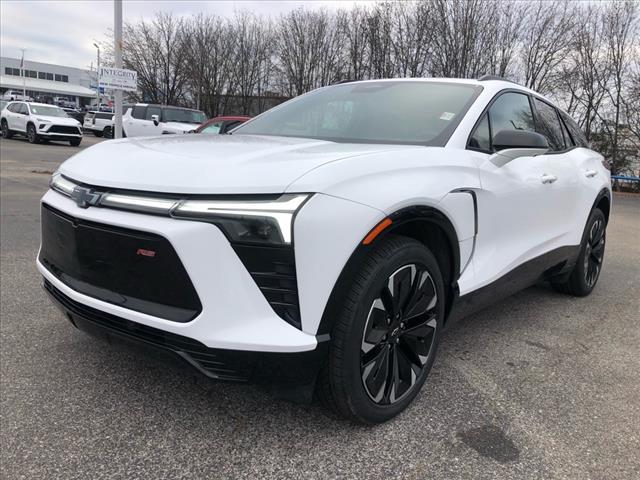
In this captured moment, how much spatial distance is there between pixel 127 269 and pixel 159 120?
17.9m

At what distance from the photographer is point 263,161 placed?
213 centimetres

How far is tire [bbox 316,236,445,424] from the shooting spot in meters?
2.14

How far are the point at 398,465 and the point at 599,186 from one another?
344 cm

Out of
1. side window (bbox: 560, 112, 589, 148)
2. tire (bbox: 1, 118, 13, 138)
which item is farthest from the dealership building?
side window (bbox: 560, 112, 589, 148)

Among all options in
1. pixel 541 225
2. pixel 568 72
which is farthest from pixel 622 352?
pixel 568 72

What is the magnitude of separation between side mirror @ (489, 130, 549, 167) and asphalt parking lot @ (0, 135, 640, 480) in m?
1.21

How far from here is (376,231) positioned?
217 cm

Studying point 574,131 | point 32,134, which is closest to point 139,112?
point 32,134

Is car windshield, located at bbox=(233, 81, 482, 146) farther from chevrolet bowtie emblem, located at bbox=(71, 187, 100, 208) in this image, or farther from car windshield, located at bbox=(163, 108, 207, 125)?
car windshield, located at bbox=(163, 108, 207, 125)

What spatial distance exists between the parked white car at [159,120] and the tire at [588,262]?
15563mm

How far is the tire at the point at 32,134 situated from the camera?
22578 mm

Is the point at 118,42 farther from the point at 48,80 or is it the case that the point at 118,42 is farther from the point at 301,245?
the point at 48,80

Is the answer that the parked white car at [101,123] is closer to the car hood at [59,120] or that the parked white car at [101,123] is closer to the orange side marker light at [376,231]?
the car hood at [59,120]

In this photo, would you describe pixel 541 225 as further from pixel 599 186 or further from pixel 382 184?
pixel 382 184
